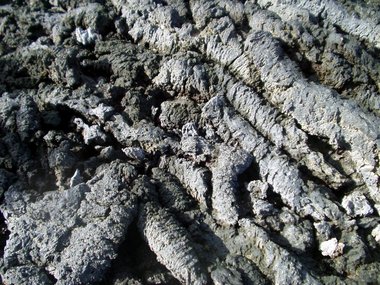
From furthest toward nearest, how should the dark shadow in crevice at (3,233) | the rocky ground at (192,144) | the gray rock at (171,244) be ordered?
1. the dark shadow in crevice at (3,233)
2. the rocky ground at (192,144)
3. the gray rock at (171,244)

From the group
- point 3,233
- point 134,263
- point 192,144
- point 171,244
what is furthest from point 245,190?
point 3,233

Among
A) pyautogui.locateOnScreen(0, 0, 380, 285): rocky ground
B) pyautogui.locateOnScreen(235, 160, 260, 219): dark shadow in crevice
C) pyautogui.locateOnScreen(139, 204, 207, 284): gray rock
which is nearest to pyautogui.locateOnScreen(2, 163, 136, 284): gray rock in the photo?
pyautogui.locateOnScreen(0, 0, 380, 285): rocky ground

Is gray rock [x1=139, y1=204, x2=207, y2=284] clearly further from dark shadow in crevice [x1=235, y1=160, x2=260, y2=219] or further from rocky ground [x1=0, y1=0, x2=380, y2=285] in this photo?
dark shadow in crevice [x1=235, y1=160, x2=260, y2=219]

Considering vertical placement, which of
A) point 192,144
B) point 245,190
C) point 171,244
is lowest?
point 171,244

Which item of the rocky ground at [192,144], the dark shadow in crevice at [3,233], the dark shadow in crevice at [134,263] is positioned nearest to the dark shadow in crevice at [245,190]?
the rocky ground at [192,144]

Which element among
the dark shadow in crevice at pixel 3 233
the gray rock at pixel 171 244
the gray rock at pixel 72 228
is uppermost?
the dark shadow in crevice at pixel 3 233

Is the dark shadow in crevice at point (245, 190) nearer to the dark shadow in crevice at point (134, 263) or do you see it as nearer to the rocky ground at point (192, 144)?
the rocky ground at point (192, 144)

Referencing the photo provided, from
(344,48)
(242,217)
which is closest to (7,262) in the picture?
(242,217)

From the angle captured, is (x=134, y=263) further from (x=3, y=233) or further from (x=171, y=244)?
(x=3, y=233)

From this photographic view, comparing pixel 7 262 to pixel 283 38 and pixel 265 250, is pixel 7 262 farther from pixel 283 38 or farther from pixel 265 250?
pixel 283 38
